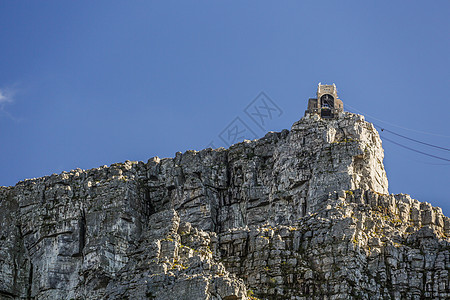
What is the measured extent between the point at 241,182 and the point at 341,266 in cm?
3319

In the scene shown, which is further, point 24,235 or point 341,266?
point 24,235

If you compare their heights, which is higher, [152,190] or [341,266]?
[152,190]

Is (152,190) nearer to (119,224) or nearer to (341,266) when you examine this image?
(119,224)

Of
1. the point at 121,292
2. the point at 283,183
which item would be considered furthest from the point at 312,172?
the point at 121,292

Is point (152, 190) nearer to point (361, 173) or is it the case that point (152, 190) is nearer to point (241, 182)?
point (241, 182)

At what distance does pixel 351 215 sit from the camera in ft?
424

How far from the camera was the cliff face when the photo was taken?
398 feet

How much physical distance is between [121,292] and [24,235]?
43.5 m

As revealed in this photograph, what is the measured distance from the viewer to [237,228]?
436ft

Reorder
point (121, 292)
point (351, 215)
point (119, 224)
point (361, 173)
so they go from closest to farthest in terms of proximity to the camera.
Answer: point (121, 292), point (351, 215), point (361, 173), point (119, 224)

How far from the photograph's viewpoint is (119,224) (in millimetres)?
151375

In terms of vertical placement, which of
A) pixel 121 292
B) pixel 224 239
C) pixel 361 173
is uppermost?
pixel 361 173

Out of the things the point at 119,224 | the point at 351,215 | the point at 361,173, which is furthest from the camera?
the point at 119,224

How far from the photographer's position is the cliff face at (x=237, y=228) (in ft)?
398
